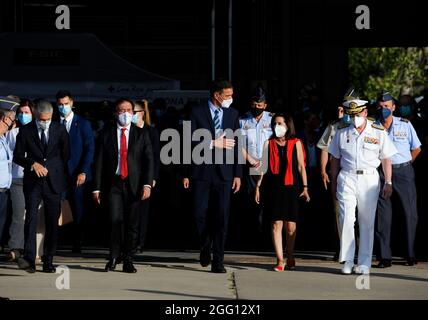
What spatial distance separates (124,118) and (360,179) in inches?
101

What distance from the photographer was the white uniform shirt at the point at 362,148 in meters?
14.7

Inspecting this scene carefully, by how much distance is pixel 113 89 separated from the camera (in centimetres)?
2894

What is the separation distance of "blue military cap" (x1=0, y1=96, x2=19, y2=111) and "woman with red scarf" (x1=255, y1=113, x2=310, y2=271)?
313cm

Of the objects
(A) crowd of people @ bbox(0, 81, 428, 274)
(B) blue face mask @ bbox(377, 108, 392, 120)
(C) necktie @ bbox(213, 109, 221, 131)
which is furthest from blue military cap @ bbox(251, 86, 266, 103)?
(C) necktie @ bbox(213, 109, 221, 131)

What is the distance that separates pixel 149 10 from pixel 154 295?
26.1m

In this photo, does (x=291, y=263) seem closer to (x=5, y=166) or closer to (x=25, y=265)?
(x=25, y=265)

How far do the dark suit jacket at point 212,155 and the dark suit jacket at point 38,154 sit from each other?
146 centimetres

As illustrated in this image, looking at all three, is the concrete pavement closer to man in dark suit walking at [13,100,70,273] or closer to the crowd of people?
the crowd of people

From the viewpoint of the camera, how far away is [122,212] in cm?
1492

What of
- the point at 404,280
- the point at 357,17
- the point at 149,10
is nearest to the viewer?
the point at 404,280

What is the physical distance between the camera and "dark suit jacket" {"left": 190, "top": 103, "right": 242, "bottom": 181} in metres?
15.3

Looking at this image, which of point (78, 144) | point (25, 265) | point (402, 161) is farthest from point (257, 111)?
point (25, 265)
